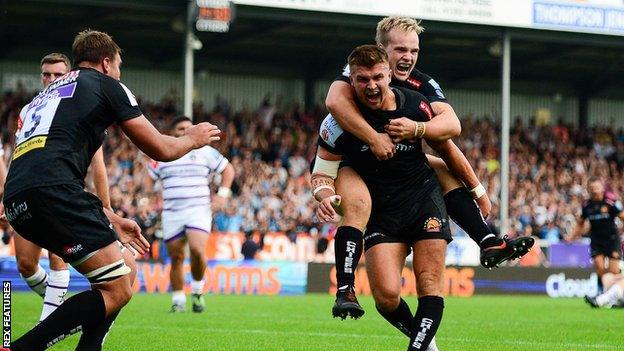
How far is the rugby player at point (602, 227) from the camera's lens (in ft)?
67.1

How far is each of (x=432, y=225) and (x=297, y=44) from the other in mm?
27258

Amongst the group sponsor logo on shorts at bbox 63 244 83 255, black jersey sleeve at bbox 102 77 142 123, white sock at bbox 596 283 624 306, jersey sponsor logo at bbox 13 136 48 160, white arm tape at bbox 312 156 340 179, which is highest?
black jersey sleeve at bbox 102 77 142 123

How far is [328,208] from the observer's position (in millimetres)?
8086

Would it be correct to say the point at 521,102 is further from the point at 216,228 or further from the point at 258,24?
the point at 216,228

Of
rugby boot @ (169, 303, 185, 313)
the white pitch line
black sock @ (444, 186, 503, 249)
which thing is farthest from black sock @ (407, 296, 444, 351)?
rugby boot @ (169, 303, 185, 313)

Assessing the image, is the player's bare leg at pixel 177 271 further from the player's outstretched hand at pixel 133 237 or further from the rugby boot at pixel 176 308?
the player's outstretched hand at pixel 133 237

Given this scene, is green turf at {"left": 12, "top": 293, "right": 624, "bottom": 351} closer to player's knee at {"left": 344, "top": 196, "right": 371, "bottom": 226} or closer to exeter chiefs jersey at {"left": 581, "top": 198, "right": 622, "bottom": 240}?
exeter chiefs jersey at {"left": 581, "top": 198, "right": 622, "bottom": 240}

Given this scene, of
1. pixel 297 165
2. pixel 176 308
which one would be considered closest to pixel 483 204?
pixel 176 308

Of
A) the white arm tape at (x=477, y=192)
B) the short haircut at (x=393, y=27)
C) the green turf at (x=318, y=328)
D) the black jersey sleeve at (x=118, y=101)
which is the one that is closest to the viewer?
the black jersey sleeve at (x=118, y=101)

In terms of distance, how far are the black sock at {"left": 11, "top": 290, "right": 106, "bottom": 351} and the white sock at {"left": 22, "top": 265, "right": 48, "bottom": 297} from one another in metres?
3.78

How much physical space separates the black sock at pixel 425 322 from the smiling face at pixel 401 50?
1.68 metres

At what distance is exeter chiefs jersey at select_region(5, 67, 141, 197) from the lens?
280 inches

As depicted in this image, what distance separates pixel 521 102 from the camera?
42.2m

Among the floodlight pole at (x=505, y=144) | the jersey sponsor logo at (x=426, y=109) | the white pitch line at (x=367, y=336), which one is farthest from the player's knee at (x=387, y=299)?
the floodlight pole at (x=505, y=144)
